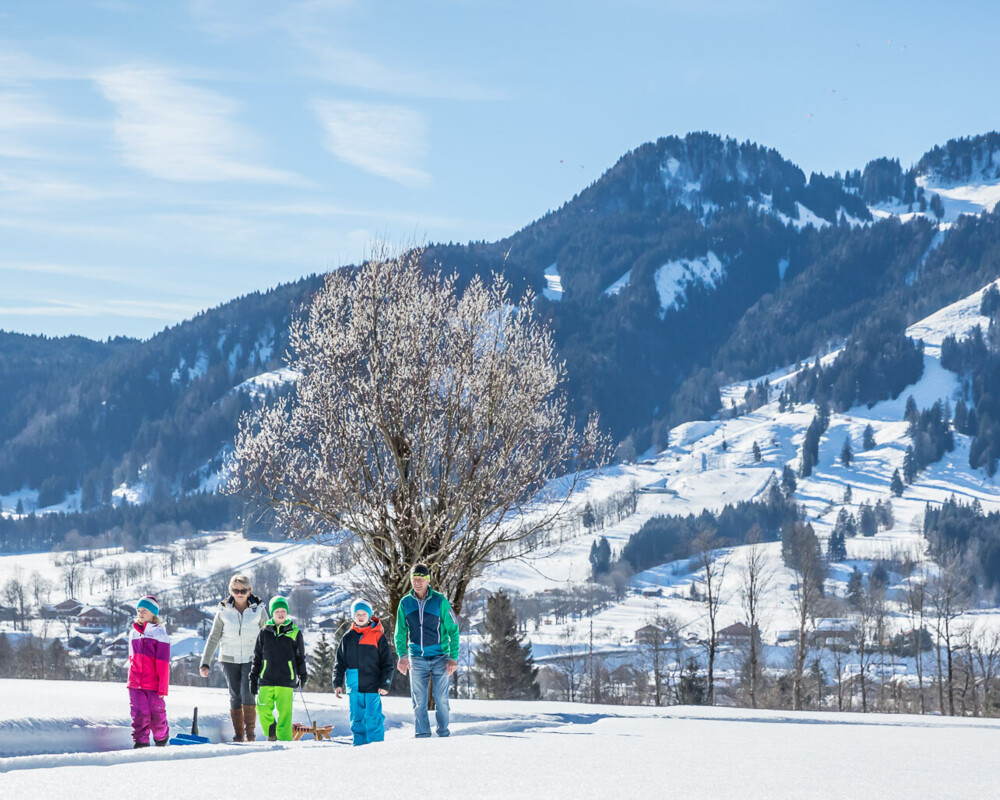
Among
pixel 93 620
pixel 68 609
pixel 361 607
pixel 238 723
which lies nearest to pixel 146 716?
pixel 238 723

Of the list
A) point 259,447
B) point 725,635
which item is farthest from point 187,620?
point 259,447

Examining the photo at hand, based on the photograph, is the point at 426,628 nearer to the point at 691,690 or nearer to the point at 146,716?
the point at 146,716

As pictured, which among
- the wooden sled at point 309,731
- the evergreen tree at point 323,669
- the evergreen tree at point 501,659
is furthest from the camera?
the evergreen tree at point 501,659

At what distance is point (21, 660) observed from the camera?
3450 inches

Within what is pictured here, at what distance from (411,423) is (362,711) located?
10.6m

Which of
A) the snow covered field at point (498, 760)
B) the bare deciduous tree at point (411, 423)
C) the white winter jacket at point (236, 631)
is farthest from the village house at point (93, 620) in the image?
the white winter jacket at point (236, 631)

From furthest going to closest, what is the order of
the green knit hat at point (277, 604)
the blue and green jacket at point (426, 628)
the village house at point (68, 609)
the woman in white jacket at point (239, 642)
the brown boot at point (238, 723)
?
the village house at point (68, 609), the brown boot at point (238, 723), the woman in white jacket at point (239, 642), the green knit hat at point (277, 604), the blue and green jacket at point (426, 628)

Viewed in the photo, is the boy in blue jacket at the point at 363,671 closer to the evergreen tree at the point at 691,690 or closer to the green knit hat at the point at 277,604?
the green knit hat at the point at 277,604

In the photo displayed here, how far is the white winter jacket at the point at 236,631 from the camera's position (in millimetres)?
15094

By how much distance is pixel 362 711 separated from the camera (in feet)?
47.3

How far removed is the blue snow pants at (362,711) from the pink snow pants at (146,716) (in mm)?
2408

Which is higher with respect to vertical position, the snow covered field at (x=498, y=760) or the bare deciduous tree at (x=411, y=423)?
the bare deciduous tree at (x=411, y=423)

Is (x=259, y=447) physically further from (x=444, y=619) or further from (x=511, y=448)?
(x=444, y=619)

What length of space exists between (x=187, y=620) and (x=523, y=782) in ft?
559
